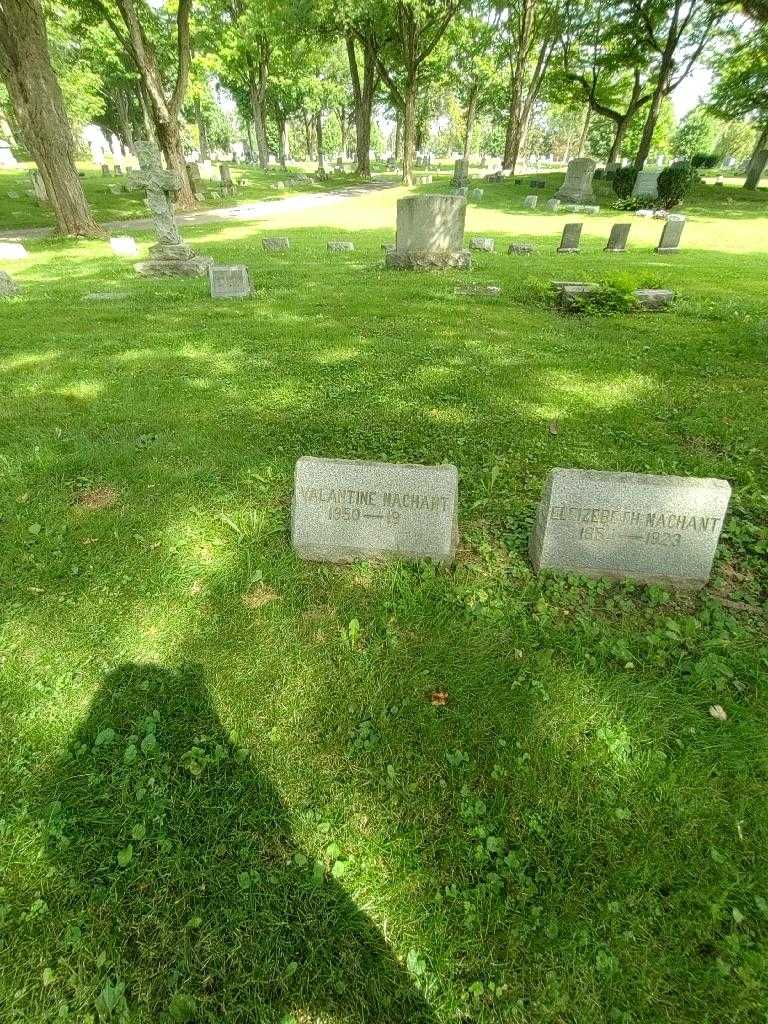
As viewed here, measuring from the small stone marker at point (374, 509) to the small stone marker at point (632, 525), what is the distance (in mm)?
676

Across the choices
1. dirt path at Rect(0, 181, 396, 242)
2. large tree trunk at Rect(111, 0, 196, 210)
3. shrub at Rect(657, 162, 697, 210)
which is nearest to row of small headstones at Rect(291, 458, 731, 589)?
dirt path at Rect(0, 181, 396, 242)

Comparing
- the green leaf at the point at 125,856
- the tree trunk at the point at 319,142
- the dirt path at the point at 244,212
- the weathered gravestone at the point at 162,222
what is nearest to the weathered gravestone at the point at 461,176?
the dirt path at the point at 244,212

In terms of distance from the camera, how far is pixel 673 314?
852cm

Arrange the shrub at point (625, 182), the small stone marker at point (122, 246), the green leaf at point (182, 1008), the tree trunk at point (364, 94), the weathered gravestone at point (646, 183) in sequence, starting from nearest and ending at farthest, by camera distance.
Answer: the green leaf at point (182, 1008) → the small stone marker at point (122, 246) → the weathered gravestone at point (646, 183) → the shrub at point (625, 182) → the tree trunk at point (364, 94)

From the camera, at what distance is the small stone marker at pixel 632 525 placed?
3.01m

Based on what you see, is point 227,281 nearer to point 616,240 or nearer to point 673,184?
point 616,240

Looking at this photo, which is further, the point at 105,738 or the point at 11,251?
the point at 11,251

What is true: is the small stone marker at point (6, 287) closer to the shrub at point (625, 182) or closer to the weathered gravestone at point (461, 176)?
the shrub at point (625, 182)

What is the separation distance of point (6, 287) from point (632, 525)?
12314mm

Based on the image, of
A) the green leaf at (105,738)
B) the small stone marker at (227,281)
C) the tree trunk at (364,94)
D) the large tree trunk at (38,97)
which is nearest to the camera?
the green leaf at (105,738)

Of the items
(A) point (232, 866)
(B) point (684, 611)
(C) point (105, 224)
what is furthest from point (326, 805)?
(C) point (105, 224)

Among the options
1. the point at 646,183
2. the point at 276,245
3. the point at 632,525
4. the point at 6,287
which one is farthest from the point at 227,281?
the point at 646,183

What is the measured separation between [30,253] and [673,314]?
16.8 m

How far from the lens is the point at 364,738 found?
2.53m
